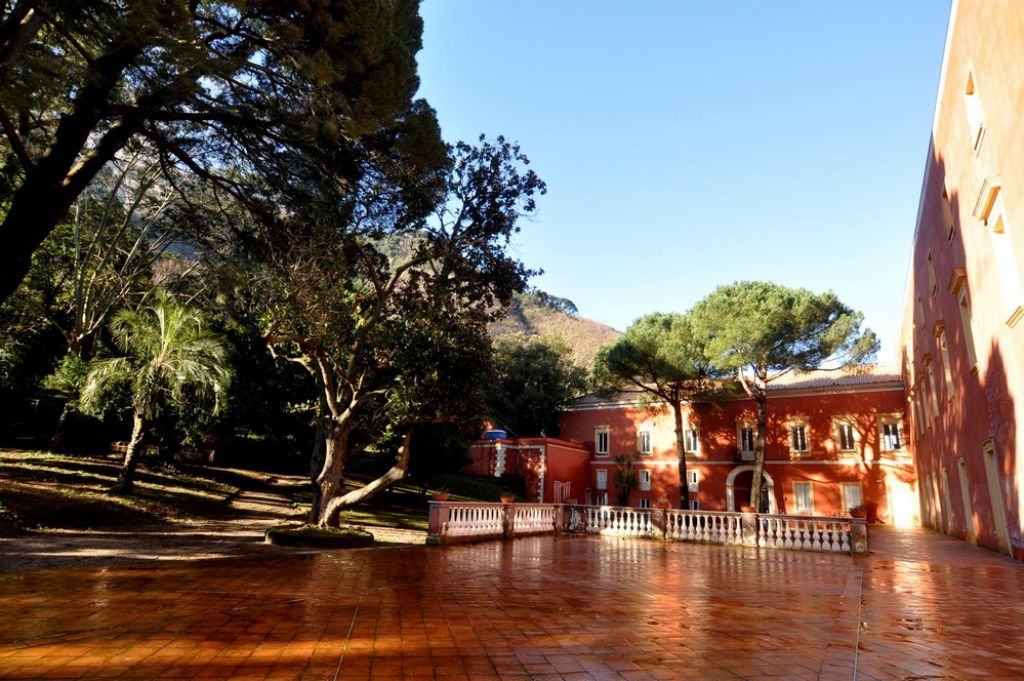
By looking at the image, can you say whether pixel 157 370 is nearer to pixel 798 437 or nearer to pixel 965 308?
pixel 965 308

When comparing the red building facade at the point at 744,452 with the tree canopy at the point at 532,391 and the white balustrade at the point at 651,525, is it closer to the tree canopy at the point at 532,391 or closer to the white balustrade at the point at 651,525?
the tree canopy at the point at 532,391

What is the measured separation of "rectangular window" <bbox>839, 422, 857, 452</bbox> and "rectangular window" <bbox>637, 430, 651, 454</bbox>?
9.67m

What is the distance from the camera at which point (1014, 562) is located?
9.41 metres

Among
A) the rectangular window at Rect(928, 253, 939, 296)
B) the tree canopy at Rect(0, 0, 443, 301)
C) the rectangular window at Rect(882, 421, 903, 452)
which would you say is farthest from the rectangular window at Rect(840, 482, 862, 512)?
the tree canopy at Rect(0, 0, 443, 301)

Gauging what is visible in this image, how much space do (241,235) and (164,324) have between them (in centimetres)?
781

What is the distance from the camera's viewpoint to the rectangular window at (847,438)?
27266 mm

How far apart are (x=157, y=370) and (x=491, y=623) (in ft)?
47.8

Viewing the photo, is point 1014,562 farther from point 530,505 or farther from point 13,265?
point 13,265

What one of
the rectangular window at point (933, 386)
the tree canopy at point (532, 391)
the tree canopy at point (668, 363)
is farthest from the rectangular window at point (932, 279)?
the tree canopy at point (532, 391)

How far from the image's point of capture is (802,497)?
28.0m

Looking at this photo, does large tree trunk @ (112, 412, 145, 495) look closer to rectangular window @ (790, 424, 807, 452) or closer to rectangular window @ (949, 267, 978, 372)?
rectangular window @ (949, 267, 978, 372)

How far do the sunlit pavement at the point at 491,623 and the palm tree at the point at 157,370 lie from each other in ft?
31.9

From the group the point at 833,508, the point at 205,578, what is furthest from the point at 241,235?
the point at 833,508

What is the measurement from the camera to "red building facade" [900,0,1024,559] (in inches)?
316
